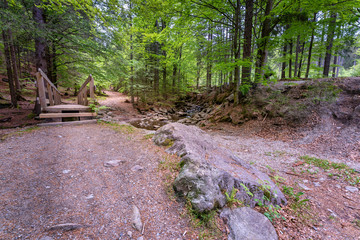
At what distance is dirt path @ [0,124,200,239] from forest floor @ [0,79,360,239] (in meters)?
0.01

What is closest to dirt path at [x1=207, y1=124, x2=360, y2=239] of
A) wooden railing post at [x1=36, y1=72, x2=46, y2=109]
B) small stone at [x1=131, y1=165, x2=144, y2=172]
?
small stone at [x1=131, y1=165, x2=144, y2=172]

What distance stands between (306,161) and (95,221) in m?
5.95

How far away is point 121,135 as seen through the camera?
5328 mm

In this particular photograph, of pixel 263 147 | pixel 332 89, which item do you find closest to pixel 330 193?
pixel 263 147

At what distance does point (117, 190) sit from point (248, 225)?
2089 millimetres

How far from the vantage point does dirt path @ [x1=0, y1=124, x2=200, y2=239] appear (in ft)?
5.67

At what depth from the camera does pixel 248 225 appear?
2.05m

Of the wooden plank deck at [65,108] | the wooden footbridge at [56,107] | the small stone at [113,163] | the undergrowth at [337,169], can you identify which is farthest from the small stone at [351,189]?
the wooden plank deck at [65,108]

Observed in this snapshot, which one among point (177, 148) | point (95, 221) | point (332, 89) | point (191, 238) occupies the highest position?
point (332, 89)

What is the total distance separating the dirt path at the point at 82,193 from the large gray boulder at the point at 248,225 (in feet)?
2.10

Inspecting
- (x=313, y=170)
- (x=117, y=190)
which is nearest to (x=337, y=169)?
(x=313, y=170)

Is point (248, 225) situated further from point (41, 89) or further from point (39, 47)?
point (39, 47)

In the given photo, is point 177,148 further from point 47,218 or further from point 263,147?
point 263,147

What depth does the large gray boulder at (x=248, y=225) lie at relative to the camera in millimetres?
1928
